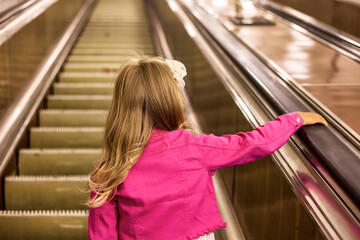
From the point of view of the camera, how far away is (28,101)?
3812 mm

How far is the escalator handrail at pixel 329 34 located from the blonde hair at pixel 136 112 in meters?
1.94

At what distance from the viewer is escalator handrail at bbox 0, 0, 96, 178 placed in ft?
10.3

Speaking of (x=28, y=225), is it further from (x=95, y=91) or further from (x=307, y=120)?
(x=95, y=91)

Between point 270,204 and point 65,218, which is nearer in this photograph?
point 270,204

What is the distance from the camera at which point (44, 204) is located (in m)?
3.10

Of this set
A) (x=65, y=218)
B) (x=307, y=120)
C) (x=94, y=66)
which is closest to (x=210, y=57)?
(x=65, y=218)

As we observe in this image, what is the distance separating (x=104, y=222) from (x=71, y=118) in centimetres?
272

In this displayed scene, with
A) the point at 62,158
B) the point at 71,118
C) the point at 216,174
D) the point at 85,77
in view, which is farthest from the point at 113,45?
the point at 216,174

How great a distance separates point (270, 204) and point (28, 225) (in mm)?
1504

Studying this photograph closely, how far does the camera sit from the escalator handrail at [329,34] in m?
3.25

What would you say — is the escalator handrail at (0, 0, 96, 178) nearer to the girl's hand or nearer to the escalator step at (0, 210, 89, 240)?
the escalator step at (0, 210, 89, 240)

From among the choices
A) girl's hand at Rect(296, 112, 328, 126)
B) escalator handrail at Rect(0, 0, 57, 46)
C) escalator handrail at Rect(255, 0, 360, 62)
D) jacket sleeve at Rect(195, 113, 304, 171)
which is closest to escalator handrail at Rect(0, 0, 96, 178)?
escalator handrail at Rect(0, 0, 57, 46)

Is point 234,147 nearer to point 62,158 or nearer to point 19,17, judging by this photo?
point 62,158

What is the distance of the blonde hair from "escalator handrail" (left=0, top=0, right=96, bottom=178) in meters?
1.74
